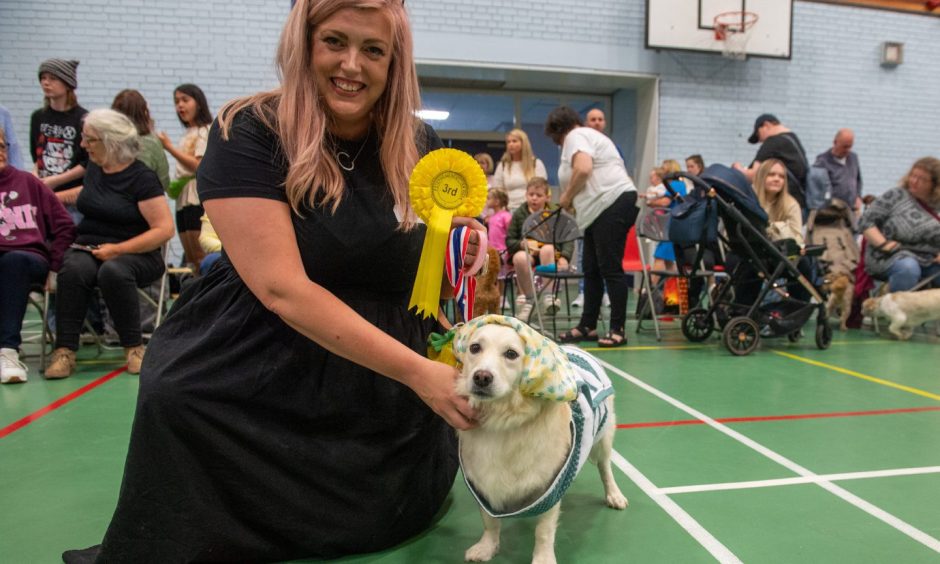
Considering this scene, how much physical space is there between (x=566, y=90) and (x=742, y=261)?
224 inches

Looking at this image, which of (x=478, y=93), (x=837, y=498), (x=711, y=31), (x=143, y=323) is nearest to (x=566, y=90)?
(x=478, y=93)

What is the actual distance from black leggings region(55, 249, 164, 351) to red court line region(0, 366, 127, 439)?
269 mm

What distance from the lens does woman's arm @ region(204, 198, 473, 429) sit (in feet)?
4.20

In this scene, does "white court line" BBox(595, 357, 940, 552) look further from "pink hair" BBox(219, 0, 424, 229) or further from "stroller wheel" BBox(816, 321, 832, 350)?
"stroller wheel" BBox(816, 321, 832, 350)

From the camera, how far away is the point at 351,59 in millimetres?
1337

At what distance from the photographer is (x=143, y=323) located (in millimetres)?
4453

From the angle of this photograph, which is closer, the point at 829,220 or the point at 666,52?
the point at 829,220

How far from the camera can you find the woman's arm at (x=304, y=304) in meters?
1.28

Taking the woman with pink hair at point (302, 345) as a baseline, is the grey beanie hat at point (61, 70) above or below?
above

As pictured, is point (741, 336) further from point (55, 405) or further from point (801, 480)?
point (55, 405)

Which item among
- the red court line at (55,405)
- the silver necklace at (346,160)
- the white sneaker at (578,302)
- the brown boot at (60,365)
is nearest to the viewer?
the silver necklace at (346,160)

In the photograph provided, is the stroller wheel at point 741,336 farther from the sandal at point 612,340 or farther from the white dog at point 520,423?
the white dog at point 520,423

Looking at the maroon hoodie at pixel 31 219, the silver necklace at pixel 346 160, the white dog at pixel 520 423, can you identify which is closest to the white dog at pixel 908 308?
the white dog at pixel 520 423

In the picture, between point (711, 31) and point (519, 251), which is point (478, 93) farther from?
point (519, 251)
